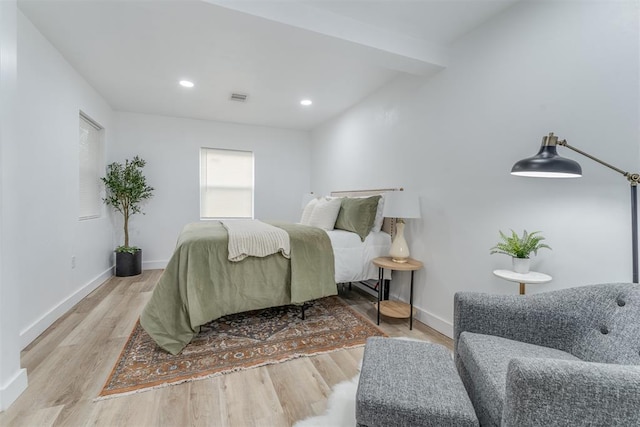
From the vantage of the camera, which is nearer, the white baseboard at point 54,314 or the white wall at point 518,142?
the white wall at point 518,142

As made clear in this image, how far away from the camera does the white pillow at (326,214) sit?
10.8 feet

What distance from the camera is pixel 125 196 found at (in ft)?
13.2

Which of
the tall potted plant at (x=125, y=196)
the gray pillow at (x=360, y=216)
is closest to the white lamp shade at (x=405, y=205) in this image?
the gray pillow at (x=360, y=216)

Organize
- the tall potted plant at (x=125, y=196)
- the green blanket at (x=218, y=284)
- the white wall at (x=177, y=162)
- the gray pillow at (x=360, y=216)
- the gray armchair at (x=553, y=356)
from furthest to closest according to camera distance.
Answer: the white wall at (x=177, y=162) → the tall potted plant at (x=125, y=196) → the gray pillow at (x=360, y=216) → the green blanket at (x=218, y=284) → the gray armchair at (x=553, y=356)

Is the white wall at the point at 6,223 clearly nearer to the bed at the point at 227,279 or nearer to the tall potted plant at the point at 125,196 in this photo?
the bed at the point at 227,279

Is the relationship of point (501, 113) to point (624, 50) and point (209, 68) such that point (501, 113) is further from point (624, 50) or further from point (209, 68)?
point (209, 68)

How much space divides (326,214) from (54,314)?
107 inches

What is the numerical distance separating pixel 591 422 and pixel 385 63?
253 centimetres

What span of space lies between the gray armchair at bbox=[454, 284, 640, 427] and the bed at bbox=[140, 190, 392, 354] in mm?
1359

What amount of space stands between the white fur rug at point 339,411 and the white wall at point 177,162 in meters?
3.88

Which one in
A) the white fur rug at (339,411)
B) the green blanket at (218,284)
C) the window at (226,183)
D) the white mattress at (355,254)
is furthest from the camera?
the window at (226,183)

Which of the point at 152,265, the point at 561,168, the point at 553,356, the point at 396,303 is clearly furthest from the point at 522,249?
the point at 152,265

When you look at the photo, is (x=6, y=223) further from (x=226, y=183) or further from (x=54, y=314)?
(x=226, y=183)

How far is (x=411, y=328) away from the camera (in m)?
2.55
